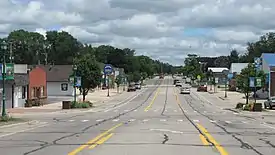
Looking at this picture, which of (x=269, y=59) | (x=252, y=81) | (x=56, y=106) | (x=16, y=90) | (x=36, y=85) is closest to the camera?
(x=252, y=81)

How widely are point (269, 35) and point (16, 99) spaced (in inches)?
6173

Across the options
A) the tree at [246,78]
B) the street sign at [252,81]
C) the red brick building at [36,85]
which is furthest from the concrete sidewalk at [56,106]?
the street sign at [252,81]

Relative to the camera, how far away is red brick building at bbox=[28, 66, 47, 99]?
2245 inches

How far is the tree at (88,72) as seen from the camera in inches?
2229

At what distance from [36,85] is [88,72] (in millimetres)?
7153

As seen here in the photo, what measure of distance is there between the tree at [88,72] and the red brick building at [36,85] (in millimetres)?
5650

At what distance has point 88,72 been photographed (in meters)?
56.6

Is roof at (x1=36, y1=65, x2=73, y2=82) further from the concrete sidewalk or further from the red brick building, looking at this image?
the red brick building

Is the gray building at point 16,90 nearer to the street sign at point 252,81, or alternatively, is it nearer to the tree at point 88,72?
the tree at point 88,72

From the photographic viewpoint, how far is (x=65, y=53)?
171 meters

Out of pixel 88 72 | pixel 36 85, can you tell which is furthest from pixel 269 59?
pixel 36 85

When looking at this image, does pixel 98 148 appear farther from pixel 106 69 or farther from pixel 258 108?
pixel 106 69

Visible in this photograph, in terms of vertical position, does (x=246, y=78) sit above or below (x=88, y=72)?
below

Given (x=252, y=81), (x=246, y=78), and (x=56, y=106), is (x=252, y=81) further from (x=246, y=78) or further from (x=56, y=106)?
(x=56, y=106)
